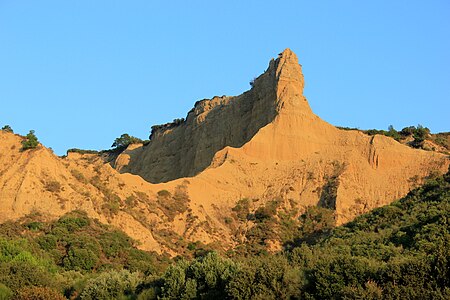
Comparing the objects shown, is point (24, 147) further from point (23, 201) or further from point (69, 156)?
Result: point (69, 156)

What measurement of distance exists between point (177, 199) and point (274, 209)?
731cm

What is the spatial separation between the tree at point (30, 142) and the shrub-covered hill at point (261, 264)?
7.24 meters

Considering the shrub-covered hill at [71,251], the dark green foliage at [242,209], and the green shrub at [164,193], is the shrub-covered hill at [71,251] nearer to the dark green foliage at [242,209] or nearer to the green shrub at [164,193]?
the green shrub at [164,193]

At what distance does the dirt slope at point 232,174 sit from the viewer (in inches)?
2749

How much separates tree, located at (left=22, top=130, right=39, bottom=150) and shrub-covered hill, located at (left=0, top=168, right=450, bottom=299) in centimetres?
724

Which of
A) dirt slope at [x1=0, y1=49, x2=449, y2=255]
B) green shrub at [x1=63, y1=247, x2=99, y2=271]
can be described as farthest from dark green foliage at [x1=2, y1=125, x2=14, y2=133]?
green shrub at [x1=63, y1=247, x2=99, y2=271]

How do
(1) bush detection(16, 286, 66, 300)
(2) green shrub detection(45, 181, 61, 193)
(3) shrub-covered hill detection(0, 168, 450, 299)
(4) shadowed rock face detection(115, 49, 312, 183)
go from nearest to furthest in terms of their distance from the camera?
(3) shrub-covered hill detection(0, 168, 450, 299) → (1) bush detection(16, 286, 66, 300) → (2) green shrub detection(45, 181, 61, 193) → (4) shadowed rock face detection(115, 49, 312, 183)

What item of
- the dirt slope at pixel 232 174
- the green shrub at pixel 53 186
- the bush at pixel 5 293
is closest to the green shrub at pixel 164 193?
the dirt slope at pixel 232 174

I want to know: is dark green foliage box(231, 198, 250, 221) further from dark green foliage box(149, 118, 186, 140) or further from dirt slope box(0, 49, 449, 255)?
dark green foliage box(149, 118, 186, 140)

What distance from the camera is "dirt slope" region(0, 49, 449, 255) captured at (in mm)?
69812

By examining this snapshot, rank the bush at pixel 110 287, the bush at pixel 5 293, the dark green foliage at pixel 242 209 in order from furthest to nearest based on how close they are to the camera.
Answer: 1. the dark green foliage at pixel 242 209
2. the bush at pixel 110 287
3. the bush at pixel 5 293

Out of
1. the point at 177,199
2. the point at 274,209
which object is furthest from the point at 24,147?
the point at 274,209

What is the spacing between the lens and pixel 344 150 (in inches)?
Answer: 3226

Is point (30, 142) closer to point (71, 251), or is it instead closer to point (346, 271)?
point (71, 251)
